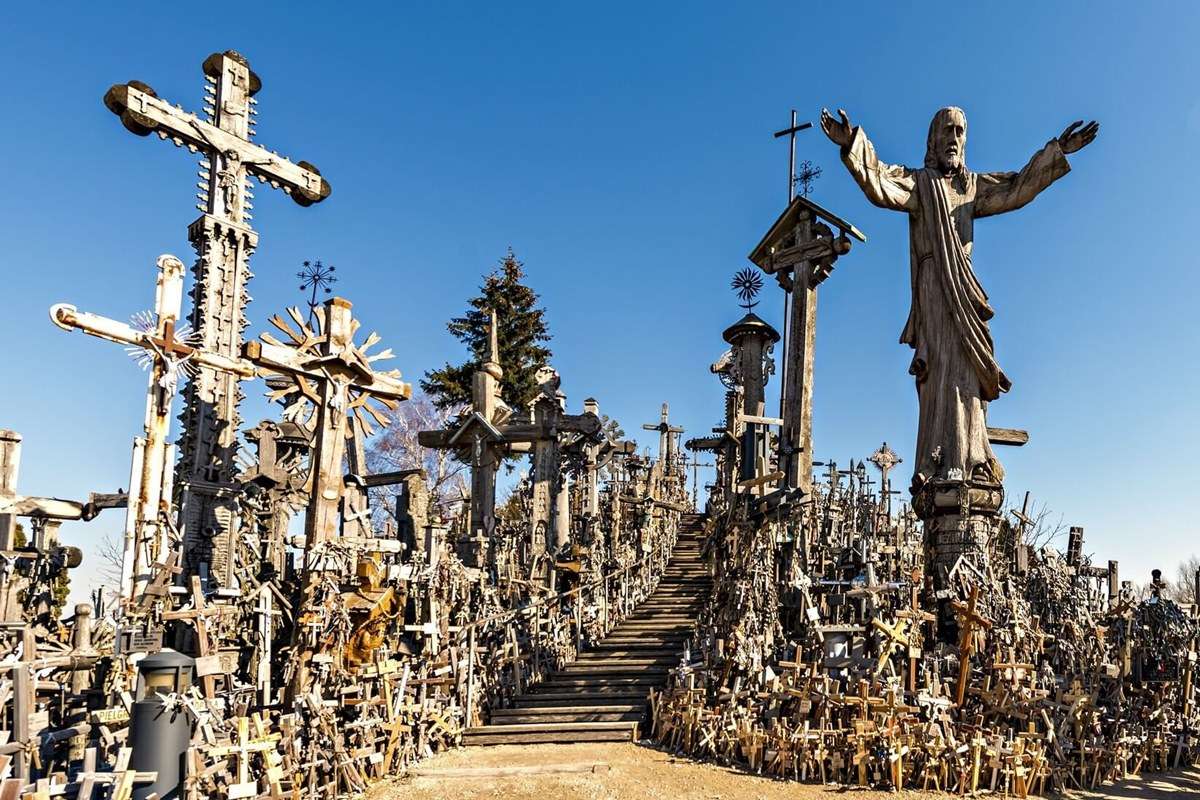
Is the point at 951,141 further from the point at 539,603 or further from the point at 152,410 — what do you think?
the point at 152,410

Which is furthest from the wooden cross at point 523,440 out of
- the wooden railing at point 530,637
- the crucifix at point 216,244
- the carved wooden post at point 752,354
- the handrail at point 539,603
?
the crucifix at point 216,244

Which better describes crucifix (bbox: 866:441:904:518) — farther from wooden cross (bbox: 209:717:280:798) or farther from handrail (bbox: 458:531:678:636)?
wooden cross (bbox: 209:717:280:798)

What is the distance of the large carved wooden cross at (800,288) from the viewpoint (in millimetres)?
15438

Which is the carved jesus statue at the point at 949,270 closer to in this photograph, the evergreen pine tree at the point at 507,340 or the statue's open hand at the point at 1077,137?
the statue's open hand at the point at 1077,137

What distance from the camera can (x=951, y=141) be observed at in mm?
14773

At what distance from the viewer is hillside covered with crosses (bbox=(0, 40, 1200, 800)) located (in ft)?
31.5

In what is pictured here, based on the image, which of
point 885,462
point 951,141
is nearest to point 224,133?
point 951,141

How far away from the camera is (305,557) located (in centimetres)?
1071

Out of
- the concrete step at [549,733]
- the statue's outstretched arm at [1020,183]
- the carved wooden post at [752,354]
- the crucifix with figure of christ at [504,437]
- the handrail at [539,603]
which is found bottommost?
the concrete step at [549,733]

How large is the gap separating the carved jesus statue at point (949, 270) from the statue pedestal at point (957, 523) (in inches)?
7.4

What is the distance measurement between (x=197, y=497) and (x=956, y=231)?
13.3 metres

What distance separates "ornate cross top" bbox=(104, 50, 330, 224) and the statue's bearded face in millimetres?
11869

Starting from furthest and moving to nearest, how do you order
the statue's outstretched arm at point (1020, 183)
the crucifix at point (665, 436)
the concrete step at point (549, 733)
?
the crucifix at point (665, 436), the statue's outstretched arm at point (1020, 183), the concrete step at point (549, 733)

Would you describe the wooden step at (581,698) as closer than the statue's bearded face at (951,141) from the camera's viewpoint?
Yes
